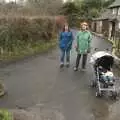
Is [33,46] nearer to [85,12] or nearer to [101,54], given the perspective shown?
[101,54]

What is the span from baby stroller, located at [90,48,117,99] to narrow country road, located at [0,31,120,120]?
0.32m

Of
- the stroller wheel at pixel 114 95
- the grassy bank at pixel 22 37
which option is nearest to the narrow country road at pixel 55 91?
the stroller wheel at pixel 114 95

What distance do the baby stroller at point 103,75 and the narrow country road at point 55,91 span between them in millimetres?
321

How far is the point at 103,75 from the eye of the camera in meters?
10.3

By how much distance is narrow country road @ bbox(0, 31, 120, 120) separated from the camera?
880 centimetres

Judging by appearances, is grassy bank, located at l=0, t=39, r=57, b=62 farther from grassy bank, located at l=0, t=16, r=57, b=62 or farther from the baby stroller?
the baby stroller

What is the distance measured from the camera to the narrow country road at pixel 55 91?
8.80m

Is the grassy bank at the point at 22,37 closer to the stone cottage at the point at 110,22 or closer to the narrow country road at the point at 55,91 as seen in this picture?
the narrow country road at the point at 55,91

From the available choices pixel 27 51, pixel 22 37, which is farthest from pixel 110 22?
pixel 27 51

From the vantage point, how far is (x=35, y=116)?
8180 mm

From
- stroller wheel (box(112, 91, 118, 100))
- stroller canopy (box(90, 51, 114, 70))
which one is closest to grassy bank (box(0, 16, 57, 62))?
stroller canopy (box(90, 51, 114, 70))

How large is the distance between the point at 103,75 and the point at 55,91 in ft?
5.38

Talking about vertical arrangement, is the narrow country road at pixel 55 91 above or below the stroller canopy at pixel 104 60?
below

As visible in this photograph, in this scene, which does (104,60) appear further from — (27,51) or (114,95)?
(27,51)
